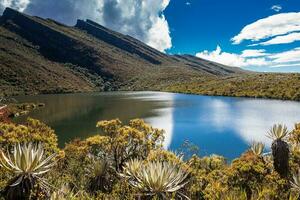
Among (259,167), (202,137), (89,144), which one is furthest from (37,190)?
(202,137)

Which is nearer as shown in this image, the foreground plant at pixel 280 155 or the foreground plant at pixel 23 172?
the foreground plant at pixel 23 172

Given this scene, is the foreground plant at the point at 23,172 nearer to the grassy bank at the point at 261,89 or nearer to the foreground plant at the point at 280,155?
the foreground plant at the point at 280,155

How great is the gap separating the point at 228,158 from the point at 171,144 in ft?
33.7

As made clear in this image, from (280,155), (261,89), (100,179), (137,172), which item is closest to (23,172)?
(137,172)

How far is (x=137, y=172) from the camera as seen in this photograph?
1037 centimetres

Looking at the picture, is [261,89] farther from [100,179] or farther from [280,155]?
[100,179]

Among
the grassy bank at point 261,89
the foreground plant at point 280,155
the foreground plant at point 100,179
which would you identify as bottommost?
the foreground plant at point 100,179

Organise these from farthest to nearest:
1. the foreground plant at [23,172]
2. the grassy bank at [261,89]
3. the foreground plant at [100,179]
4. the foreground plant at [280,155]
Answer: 1. the grassy bank at [261,89]
2. the foreground plant at [280,155]
3. the foreground plant at [100,179]
4. the foreground plant at [23,172]

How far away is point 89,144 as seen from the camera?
976 inches

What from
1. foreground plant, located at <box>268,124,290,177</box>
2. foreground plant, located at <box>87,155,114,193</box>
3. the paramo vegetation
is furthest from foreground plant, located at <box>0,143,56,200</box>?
foreground plant, located at <box>268,124,290,177</box>

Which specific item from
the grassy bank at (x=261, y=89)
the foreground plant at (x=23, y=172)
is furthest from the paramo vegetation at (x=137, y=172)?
the grassy bank at (x=261, y=89)

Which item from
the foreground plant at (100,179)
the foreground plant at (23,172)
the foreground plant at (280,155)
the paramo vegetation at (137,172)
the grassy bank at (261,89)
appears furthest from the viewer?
the grassy bank at (261,89)

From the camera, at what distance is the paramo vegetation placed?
9180 millimetres

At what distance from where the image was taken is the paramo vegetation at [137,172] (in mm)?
9180
